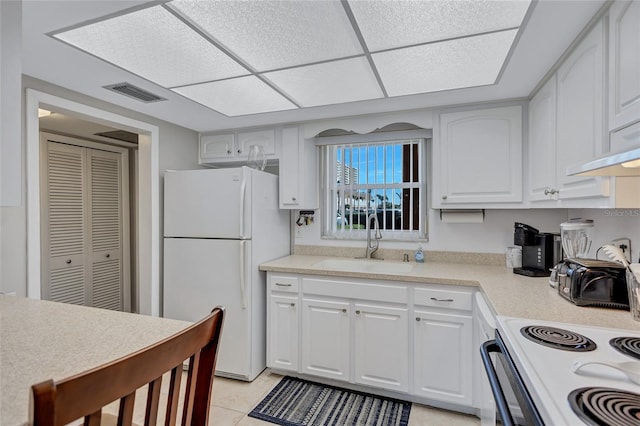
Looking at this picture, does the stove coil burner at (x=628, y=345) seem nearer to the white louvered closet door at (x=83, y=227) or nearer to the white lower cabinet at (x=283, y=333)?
the white lower cabinet at (x=283, y=333)

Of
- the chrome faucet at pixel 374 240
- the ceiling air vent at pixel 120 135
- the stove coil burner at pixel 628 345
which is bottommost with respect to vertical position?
the stove coil burner at pixel 628 345

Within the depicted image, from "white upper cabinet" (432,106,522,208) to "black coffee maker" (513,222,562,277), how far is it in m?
0.27

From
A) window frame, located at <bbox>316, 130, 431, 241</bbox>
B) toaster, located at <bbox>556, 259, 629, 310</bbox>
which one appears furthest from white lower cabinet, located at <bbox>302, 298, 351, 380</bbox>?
toaster, located at <bbox>556, 259, 629, 310</bbox>

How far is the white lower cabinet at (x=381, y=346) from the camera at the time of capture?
2.15m

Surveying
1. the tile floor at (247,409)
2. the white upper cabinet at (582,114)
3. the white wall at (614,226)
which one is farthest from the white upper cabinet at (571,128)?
the tile floor at (247,409)

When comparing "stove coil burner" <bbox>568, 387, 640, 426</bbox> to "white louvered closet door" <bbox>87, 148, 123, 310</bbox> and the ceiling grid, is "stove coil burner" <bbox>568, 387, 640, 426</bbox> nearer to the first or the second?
the ceiling grid

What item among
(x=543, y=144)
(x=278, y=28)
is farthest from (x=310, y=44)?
(x=543, y=144)

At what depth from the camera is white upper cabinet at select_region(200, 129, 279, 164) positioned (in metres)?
2.92

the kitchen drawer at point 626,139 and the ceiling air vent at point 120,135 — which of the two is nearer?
the kitchen drawer at point 626,139

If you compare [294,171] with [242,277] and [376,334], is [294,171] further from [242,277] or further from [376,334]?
[376,334]

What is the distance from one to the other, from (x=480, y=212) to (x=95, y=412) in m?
2.57

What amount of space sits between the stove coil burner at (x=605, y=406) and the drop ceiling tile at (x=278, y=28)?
141cm

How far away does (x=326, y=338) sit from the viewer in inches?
92.0

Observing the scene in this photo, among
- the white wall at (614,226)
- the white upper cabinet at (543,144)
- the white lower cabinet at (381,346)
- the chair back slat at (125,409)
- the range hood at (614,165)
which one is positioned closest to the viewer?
the chair back slat at (125,409)
